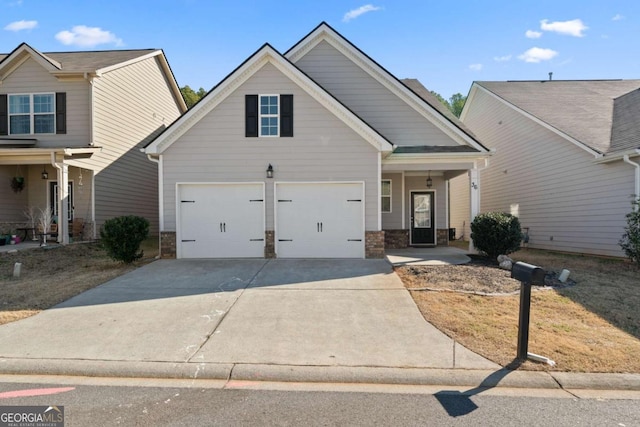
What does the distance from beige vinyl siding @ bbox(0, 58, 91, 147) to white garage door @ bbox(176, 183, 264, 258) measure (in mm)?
6115

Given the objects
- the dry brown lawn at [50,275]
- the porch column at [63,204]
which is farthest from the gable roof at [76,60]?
the dry brown lawn at [50,275]

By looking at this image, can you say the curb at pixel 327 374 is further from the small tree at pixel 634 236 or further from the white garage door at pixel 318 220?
the small tree at pixel 634 236

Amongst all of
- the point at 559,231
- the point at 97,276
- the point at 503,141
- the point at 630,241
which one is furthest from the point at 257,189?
the point at 503,141

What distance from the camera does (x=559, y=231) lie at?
1393 cm

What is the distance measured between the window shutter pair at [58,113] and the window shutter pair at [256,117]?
26.1 feet

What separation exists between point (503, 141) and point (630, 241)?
28.0 ft

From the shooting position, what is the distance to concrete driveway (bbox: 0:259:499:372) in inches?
181

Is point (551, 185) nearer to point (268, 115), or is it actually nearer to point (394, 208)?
point (394, 208)

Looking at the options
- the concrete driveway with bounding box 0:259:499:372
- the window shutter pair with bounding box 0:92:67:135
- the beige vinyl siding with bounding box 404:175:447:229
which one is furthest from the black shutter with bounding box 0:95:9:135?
the beige vinyl siding with bounding box 404:175:447:229

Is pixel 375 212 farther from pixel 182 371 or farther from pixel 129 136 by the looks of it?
pixel 129 136

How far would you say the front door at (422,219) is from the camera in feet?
49.2

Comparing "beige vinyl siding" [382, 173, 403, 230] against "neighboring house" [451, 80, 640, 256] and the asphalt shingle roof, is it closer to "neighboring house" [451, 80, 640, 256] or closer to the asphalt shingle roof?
"neighboring house" [451, 80, 640, 256]

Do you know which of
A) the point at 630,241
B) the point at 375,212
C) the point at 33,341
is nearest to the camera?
the point at 33,341

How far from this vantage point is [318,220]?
35.7 ft
